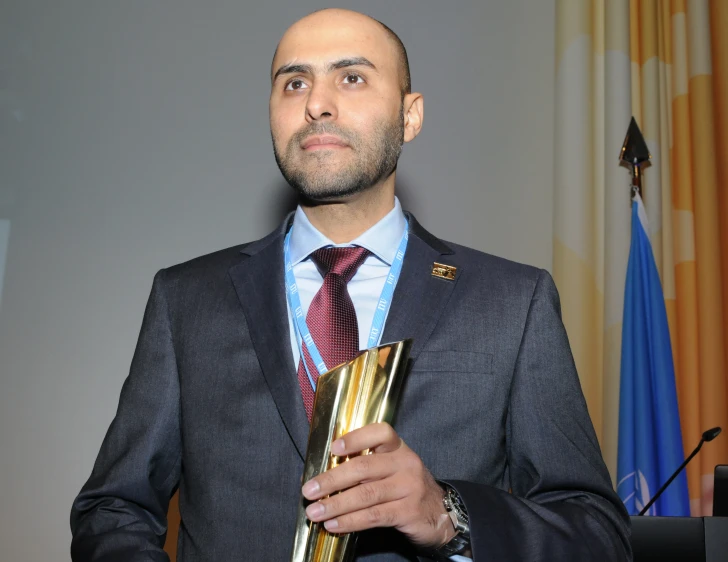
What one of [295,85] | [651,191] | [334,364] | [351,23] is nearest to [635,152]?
[651,191]

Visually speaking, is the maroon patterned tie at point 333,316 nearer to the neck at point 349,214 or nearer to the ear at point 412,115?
the neck at point 349,214

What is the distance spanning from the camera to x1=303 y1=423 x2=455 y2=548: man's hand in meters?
1.13

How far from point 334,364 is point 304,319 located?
0.13 meters

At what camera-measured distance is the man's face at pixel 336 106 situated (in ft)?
5.51

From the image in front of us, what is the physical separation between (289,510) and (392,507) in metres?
0.34

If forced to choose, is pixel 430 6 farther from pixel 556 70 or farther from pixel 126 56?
pixel 126 56

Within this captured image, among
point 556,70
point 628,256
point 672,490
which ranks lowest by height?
point 672,490

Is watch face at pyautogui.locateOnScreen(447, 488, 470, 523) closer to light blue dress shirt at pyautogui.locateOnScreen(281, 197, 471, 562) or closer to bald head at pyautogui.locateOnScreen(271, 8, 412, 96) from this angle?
light blue dress shirt at pyautogui.locateOnScreen(281, 197, 471, 562)

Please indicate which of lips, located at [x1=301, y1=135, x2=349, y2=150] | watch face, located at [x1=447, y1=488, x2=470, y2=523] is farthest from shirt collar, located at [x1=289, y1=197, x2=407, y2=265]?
watch face, located at [x1=447, y1=488, x2=470, y2=523]

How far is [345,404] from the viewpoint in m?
1.19

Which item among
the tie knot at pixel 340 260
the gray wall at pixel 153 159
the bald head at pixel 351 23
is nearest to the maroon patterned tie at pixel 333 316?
the tie knot at pixel 340 260

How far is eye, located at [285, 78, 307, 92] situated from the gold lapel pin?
0.49 meters

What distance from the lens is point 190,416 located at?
159 centimetres

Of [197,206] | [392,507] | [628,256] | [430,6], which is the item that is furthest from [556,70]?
[392,507]
